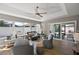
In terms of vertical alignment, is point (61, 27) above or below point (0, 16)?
below

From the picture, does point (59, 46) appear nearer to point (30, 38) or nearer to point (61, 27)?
point (61, 27)

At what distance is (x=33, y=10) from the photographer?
2.62 meters

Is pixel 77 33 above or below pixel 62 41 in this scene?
above

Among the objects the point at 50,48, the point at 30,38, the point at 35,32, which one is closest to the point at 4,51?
the point at 30,38

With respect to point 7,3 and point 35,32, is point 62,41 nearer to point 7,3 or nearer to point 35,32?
point 35,32

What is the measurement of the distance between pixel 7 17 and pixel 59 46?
129 cm

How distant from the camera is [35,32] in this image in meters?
2.66

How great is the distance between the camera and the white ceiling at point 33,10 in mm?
2580

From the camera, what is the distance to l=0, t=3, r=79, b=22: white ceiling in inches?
102

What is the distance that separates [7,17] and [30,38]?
670 millimetres
